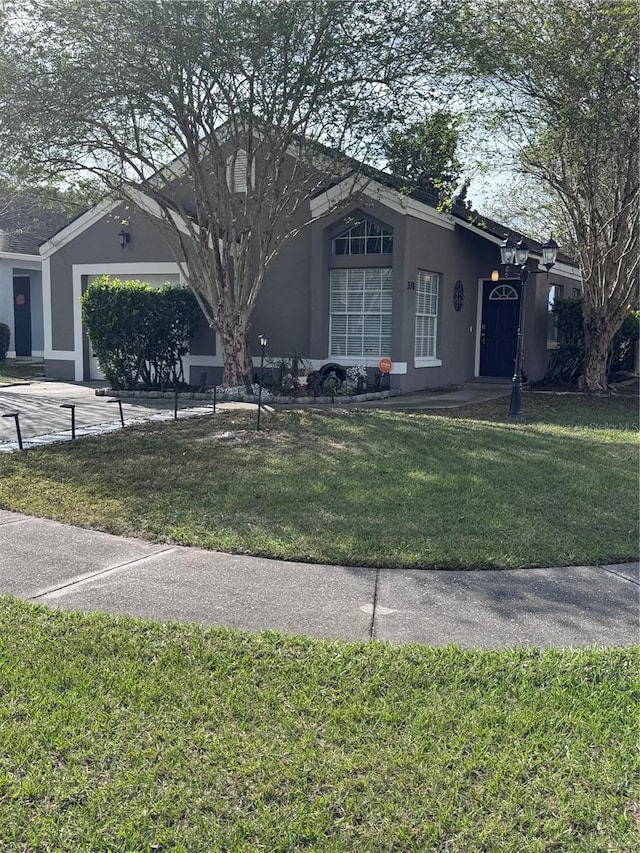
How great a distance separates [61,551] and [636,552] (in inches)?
157

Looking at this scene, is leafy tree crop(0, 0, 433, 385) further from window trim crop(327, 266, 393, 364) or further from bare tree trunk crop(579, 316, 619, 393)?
bare tree trunk crop(579, 316, 619, 393)

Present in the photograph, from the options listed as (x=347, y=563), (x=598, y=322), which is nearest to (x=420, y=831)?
(x=347, y=563)

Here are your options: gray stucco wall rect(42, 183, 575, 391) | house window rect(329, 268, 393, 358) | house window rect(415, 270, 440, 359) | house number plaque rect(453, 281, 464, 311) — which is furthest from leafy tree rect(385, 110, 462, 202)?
house number plaque rect(453, 281, 464, 311)

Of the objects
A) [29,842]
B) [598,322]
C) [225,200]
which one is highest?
[225,200]

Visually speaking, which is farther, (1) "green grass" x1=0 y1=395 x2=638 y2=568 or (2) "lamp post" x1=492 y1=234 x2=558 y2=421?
(2) "lamp post" x1=492 y1=234 x2=558 y2=421

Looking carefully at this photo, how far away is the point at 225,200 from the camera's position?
42.0 feet

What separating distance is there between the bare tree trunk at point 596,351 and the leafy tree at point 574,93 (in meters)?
1.25

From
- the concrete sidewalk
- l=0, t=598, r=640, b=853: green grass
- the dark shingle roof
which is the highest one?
the dark shingle roof

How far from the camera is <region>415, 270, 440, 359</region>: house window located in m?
15.3

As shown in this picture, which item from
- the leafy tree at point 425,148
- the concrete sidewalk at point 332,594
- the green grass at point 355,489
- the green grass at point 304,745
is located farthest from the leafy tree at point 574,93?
the green grass at point 304,745

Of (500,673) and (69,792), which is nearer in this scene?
(69,792)

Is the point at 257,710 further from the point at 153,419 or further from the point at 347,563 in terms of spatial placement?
the point at 153,419

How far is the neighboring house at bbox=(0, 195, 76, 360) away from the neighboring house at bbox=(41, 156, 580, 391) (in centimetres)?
489

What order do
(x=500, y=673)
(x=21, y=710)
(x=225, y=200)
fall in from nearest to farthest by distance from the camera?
(x=21, y=710) → (x=500, y=673) → (x=225, y=200)
